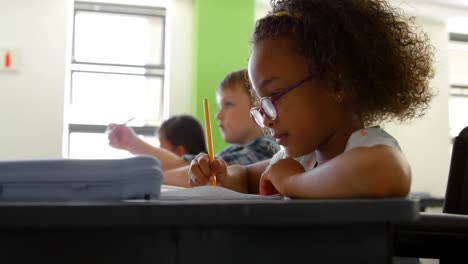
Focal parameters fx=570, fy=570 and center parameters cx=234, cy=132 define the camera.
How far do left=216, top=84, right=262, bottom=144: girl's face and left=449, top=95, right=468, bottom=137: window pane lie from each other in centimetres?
420

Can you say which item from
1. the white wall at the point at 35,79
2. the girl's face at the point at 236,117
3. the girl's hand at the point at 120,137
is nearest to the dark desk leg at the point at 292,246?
the girl's face at the point at 236,117

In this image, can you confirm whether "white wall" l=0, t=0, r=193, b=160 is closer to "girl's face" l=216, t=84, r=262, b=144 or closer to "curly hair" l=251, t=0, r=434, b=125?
"girl's face" l=216, t=84, r=262, b=144

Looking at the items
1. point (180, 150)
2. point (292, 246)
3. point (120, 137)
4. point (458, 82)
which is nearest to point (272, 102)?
point (292, 246)

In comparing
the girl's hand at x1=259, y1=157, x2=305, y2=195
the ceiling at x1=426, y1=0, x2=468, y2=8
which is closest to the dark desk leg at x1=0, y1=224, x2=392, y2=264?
the girl's hand at x1=259, y1=157, x2=305, y2=195

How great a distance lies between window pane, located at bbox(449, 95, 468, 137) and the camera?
588 centimetres

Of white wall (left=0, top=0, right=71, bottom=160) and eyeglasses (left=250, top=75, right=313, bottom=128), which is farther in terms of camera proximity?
white wall (left=0, top=0, right=71, bottom=160)

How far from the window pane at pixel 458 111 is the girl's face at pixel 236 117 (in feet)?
13.8

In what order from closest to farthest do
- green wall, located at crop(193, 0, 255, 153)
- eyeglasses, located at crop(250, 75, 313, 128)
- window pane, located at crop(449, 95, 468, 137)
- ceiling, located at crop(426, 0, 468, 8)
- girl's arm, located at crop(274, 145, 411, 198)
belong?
girl's arm, located at crop(274, 145, 411, 198) < eyeglasses, located at crop(250, 75, 313, 128) < green wall, located at crop(193, 0, 255, 153) < ceiling, located at crop(426, 0, 468, 8) < window pane, located at crop(449, 95, 468, 137)

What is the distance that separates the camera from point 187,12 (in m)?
4.84

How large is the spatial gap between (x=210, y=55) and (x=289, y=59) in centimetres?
386

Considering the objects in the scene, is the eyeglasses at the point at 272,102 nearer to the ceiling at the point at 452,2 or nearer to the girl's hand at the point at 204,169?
the girl's hand at the point at 204,169

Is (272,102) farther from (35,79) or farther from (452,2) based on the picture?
(452,2)

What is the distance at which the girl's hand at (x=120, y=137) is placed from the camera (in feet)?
7.82

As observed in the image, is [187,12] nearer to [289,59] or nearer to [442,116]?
[442,116]
